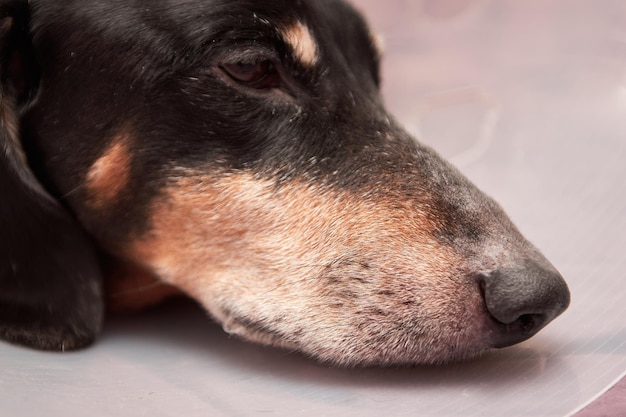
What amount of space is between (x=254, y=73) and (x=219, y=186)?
0.28 metres

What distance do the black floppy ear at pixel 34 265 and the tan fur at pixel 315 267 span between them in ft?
0.61

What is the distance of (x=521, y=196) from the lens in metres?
2.35

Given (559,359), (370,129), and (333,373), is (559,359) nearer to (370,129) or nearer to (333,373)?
(333,373)

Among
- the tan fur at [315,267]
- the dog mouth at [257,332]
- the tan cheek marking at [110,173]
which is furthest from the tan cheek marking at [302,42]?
the dog mouth at [257,332]

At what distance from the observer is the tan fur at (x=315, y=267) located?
59.2 inches

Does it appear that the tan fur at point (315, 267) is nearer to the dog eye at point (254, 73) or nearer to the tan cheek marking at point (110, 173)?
the tan cheek marking at point (110, 173)

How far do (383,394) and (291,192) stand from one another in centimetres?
48

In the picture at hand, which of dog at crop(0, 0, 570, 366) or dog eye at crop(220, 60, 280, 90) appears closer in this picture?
dog at crop(0, 0, 570, 366)

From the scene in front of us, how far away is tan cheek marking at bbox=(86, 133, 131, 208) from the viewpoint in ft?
5.57

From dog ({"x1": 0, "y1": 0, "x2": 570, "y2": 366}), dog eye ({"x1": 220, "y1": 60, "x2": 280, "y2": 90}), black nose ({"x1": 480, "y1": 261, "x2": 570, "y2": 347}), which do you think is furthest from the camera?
dog eye ({"x1": 220, "y1": 60, "x2": 280, "y2": 90})

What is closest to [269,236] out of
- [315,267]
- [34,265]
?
[315,267]

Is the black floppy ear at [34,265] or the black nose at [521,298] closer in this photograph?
the black nose at [521,298]

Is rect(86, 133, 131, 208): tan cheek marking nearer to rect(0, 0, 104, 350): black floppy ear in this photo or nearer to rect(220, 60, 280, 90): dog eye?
rect(0, 0, 104, 350): black floppy ear

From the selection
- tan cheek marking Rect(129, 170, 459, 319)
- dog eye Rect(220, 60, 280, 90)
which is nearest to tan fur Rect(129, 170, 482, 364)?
tan cheek marking Rect(129, 170, 459, 319)
